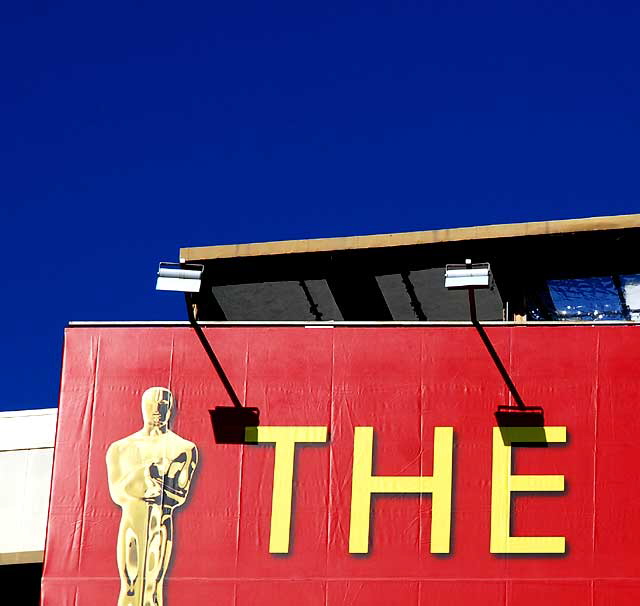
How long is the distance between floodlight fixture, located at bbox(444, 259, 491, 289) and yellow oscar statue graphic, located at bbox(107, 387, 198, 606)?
5.58 m

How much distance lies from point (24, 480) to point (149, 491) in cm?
557

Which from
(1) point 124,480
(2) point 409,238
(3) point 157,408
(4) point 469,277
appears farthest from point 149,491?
(2) point 409,238

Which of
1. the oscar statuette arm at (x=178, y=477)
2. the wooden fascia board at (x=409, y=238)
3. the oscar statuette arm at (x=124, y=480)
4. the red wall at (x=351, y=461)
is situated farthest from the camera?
the wooden fascia board at (x=409, y=238)

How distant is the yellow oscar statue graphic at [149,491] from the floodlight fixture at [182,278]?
7.80ft

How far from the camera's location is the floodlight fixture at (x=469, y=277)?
75.7ft

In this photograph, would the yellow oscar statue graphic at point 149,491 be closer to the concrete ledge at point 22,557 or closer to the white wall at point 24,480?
the white wall at point 24,480

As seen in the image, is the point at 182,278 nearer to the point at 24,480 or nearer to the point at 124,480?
the point at 124,480

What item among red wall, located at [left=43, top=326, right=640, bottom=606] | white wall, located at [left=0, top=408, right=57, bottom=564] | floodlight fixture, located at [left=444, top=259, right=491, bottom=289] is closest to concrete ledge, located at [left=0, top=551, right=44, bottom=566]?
white wall, located at [left=0, top=408, right=57, bottom=564]

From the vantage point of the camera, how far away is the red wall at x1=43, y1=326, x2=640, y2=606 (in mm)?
23766

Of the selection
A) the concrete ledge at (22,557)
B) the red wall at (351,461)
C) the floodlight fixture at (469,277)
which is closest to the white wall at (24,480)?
the concrete ledge at (22,557)

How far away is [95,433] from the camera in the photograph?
83.3 feet

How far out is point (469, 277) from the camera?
76.1ft

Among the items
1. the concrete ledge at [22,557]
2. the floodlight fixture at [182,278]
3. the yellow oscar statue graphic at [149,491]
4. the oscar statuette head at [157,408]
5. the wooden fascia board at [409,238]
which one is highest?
the wooden fascia board at [409,238]

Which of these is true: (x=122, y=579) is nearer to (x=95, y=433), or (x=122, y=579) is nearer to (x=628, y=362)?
(x=95, y=433)
